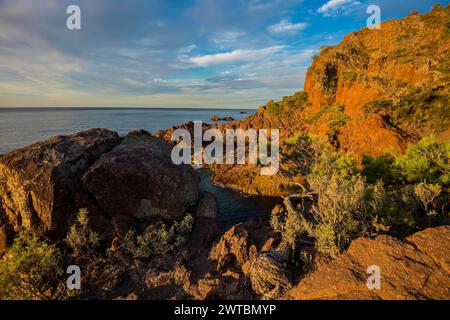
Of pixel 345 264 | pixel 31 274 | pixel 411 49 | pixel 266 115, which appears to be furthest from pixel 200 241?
pixel 266 115

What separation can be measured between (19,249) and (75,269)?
4.04m

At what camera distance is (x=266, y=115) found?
90.6 meters

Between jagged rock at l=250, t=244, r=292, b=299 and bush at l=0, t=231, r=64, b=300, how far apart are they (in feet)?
42.1

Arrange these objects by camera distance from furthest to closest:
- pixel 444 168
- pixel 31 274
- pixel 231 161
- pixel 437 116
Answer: pixel 231 161 → pixel 437 116 → pixel 444 168 → pixel 31 274

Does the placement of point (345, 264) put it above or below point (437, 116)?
below

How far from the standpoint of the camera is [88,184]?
19531mm

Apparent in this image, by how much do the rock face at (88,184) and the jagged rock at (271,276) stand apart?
10470 millimetres

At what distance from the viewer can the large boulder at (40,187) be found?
59.0ft

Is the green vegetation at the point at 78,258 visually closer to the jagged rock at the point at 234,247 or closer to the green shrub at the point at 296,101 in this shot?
the jagged rock at the point at 234,247

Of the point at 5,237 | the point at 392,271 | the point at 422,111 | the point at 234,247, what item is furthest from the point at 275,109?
the point at 392,271

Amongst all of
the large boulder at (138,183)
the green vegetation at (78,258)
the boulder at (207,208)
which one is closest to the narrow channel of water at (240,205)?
the boulder at (207,208)

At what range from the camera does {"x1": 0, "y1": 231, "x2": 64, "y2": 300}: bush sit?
12594mm

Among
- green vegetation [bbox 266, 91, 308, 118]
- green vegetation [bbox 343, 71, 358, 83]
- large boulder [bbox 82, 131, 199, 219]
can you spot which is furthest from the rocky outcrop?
large boulder [bbox 82, 131, 199, 219]
